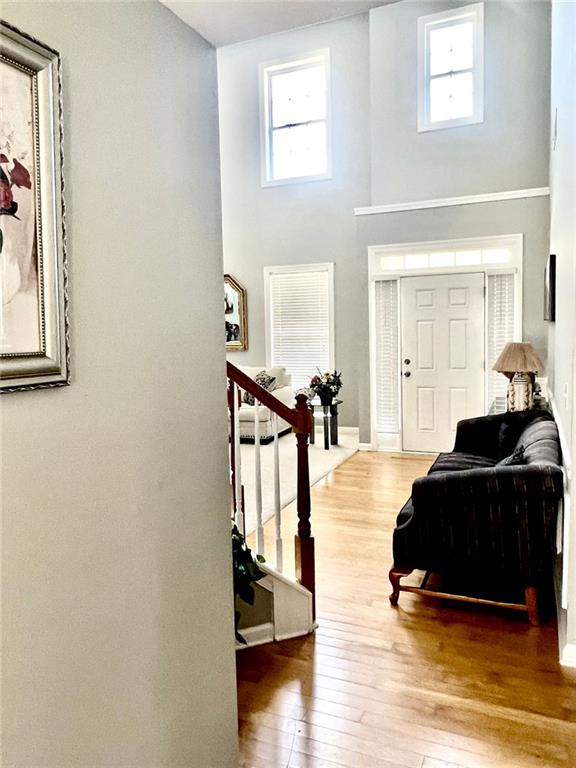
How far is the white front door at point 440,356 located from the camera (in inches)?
249

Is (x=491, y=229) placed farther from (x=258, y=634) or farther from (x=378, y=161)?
(x=258, y=634)

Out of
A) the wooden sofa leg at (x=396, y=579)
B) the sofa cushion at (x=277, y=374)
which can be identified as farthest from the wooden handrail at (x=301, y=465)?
the sofa cushion at (x=277, y=374)

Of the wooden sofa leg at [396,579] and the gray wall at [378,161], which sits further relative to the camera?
the gray wall at [378,161]

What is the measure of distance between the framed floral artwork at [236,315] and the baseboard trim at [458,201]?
2.31 metres

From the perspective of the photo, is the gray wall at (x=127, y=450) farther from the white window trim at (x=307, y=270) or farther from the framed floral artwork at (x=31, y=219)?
the white window trim at (x=307, y=270)

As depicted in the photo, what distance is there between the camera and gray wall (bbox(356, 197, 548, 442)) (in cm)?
593

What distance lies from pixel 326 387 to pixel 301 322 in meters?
1.41

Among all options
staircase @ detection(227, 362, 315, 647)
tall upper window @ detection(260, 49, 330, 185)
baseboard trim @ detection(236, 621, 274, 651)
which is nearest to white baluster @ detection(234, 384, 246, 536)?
staircase @ detection(227, 362, 315, 647)

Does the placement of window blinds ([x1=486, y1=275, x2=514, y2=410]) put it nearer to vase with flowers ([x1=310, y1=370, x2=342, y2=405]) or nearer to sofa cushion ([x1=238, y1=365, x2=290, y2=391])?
vase with flowers ([x1=310, y1=370, x2=342, y2=405])

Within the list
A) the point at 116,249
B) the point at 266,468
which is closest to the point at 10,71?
the point at 116,249

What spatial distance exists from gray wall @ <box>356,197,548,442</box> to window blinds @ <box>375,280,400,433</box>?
0.41m

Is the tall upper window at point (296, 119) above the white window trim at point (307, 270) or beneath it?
above

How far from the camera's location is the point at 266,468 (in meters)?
5.95

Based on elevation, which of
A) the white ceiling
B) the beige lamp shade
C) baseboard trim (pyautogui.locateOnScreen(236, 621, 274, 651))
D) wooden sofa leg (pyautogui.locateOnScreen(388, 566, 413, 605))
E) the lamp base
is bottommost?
baseboard trim (pyautogui.locateOnScreen(236, 621, 274, 651))
